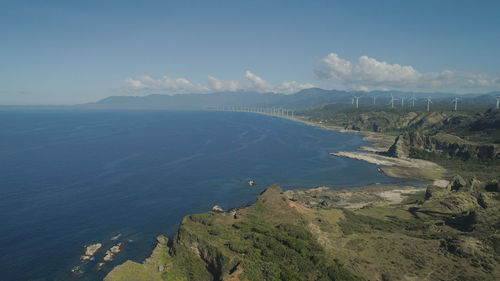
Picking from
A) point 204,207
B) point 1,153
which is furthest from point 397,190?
point 1,153

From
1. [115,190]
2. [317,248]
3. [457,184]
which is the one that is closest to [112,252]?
[317,248]

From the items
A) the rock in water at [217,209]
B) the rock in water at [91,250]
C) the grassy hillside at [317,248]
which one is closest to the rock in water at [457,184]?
the grassy hillside at [317,248]

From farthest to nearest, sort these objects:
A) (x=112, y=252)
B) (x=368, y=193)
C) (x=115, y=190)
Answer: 1. (x=368, y=193)
2. (x=115, y=190)
3. (x=112, y=252)

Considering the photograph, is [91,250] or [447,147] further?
[447,147]

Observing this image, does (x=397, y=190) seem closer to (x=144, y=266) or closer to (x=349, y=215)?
(x=349, y=215)

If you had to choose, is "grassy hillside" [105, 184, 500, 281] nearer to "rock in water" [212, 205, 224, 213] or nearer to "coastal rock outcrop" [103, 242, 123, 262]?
"coastal rock outcrop" [103, 242, 123, 262]

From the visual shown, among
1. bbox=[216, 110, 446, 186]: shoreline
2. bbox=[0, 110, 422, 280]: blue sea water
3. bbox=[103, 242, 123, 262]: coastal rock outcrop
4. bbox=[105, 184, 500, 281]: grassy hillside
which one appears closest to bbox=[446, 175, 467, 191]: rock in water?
bbox=[105, 184, 500, 281]: grassy hillside

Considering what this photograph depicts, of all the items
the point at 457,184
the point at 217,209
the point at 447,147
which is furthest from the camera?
the point at 447,147

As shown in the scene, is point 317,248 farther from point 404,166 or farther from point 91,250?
point 404,166

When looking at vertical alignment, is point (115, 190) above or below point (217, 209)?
above
